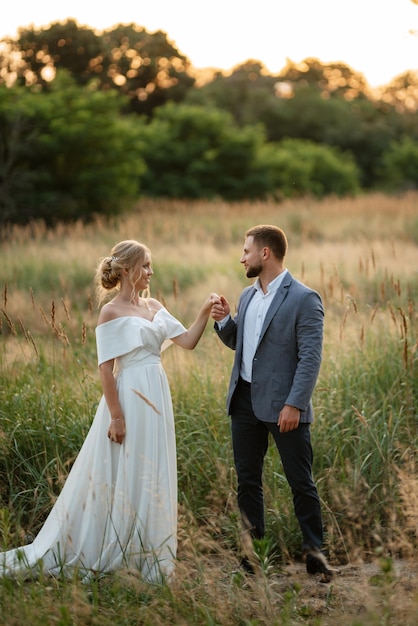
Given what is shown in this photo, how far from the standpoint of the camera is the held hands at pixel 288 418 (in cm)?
395

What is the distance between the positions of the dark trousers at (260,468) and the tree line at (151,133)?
15829mm

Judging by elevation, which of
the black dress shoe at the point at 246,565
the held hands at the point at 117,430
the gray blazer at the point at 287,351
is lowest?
the black dress shoe at the point at 246,565

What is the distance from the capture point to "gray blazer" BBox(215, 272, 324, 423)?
398cm

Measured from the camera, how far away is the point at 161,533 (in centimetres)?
406

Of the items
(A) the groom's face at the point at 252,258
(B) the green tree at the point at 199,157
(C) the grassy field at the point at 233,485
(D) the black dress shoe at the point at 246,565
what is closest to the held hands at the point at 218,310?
(A) the groom's face at the point at 252,258

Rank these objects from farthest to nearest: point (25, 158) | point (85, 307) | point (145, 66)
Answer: point (145, 66) → point (25, 158) → point (85, 307)

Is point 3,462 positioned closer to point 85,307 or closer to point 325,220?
point 85,307

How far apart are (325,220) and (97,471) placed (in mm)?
13538

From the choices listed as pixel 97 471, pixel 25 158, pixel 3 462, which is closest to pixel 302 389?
pixel 97 471

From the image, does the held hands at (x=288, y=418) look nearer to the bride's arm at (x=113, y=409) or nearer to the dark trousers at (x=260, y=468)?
the dark trousers at (x=260, y=468)

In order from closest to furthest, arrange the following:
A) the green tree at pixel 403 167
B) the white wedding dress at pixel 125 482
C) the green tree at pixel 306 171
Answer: the white wedding dress at pixel 125 482 < the green tree at pixel 306 171 < the green tree at pixel 403 167

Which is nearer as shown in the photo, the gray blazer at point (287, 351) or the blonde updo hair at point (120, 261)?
the gray blazer at point (287, 351)

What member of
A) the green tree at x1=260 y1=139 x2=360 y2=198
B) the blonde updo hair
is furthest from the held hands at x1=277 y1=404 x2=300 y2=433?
the green tree at x1=260 y1=139 x2=360 y2=198

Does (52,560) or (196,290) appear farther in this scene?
(196,290)
